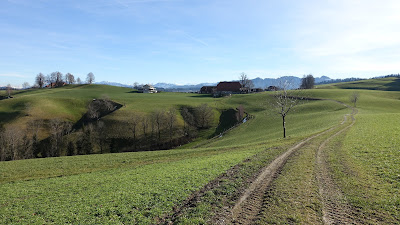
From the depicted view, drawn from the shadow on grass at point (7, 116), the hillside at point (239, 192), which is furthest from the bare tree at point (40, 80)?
the hillside at point (239, 192)

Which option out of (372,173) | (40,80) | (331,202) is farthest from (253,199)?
(40,80)

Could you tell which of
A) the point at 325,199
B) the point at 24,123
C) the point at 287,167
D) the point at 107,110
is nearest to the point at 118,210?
the point at 325,199

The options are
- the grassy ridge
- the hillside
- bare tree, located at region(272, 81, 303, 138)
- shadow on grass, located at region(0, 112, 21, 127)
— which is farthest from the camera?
shadow on grass, located at region(0, 112, 21, 127)

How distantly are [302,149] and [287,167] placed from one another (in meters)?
8.91

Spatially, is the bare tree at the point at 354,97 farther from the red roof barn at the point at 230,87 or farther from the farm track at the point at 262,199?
the farm track at the point at 262,199

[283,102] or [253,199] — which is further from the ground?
[283,102]

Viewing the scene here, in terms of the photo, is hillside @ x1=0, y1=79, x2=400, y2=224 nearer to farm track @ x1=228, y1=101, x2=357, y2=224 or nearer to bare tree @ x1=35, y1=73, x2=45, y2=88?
farm track @ x1=228, y1=101, x2=357, y2=224

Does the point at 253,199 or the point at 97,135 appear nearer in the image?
the point at 253,199

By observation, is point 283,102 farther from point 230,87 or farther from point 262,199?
point 230,87

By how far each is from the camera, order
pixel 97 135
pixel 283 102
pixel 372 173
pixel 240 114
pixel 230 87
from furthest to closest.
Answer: pixel 230 87
pixel 240 114
pixel 97 135
pixel 283 102
pixel 372 173

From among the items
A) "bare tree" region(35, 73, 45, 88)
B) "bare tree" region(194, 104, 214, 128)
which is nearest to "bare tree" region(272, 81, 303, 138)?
"bare tree" region(194, 104, 214, 128)

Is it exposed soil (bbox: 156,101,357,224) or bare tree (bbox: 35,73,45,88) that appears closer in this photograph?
exposed soil (bbox: 156,101,357,224)

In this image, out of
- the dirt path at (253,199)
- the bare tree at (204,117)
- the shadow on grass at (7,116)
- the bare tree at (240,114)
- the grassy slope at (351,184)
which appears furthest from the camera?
the bare tree at (240,114)

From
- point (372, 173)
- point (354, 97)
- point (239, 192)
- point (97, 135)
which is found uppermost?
point (354, 97)
